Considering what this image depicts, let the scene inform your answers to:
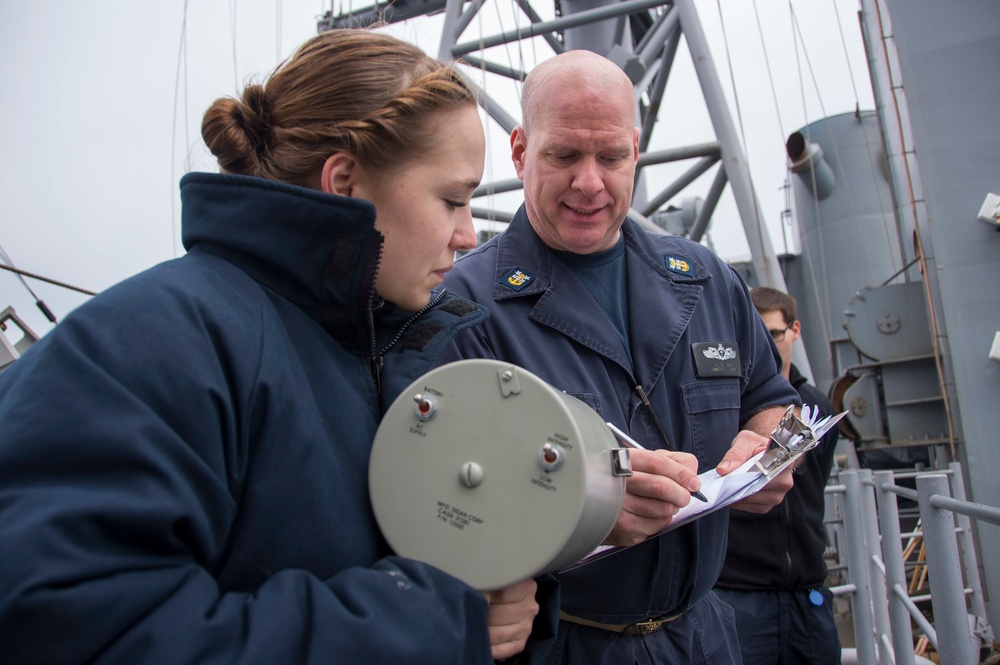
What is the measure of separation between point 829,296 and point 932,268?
13.9 ft

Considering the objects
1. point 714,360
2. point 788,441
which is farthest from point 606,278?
point 788,441

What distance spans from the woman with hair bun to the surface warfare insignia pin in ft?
1.95

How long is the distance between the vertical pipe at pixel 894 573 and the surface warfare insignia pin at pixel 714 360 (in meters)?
1.38

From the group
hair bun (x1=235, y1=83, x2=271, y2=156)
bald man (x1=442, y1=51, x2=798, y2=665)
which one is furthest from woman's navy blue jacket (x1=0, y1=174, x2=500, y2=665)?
bald man (x1=442, y1=51, x2=798, y2=665)

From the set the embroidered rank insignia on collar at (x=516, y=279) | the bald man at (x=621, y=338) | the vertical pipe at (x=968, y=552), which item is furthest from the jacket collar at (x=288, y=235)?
the vertical pipe at (x=968, y=552)

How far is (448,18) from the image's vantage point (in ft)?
17.7

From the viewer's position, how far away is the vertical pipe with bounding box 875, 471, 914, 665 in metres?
2.43

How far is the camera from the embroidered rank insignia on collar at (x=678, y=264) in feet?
5.06

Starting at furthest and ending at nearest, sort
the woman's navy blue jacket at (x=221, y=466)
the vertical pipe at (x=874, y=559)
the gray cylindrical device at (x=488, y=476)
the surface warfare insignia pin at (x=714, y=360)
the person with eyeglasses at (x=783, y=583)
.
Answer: the vertical pipe at (x=874, y=559) < the person with eyeglasses at (x=783, y=583) < the surface warfare insignia pin at (x=714, y=360) < the gray cylindrical device at (x=488, y=476) < the woman's navy blue jacket at (x=221, y=466)

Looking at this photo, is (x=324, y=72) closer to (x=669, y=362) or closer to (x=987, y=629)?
(x=669, y=362)

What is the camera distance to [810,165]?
8.34 m

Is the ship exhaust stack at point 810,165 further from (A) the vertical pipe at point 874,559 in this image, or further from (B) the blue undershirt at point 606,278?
(B) the blue undershirt at point 606,278

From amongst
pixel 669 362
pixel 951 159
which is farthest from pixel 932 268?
pixel 669 362

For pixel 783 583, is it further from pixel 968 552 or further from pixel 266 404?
pixel 266 404
